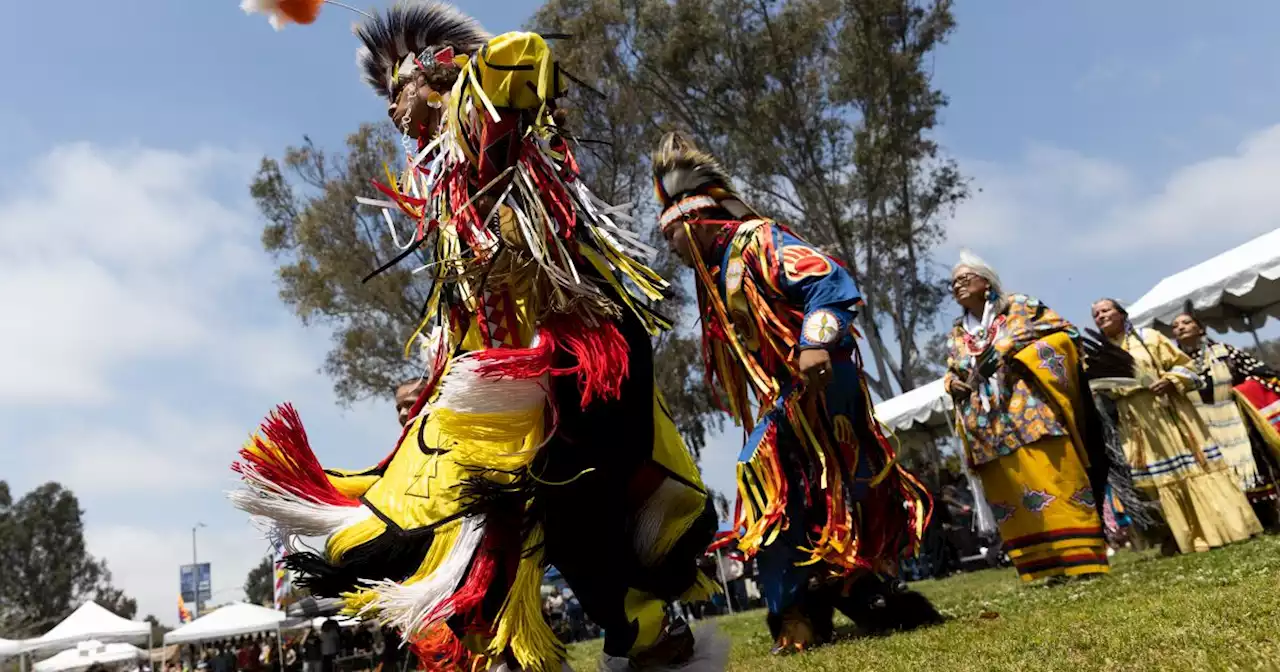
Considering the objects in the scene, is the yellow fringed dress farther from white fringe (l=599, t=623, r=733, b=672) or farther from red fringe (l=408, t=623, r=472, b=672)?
red fringe (l=408, t=623, r=472, b=672)

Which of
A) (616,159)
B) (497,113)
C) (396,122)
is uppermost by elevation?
(616,159)

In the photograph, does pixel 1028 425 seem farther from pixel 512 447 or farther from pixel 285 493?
pixel 285 493

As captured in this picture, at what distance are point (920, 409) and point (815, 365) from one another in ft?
30.6

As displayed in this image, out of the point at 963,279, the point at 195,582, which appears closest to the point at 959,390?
the point at 963,279

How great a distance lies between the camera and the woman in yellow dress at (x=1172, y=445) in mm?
5633

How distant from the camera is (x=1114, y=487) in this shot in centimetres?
539

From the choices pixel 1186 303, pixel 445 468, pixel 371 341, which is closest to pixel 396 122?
pixel 445 468

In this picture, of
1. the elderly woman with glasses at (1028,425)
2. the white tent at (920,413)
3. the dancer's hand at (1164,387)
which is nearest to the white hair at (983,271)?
the elderly woman with glasses at (1028,425)

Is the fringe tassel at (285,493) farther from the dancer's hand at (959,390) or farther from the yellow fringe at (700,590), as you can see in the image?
the dancer's hand at (959,390)

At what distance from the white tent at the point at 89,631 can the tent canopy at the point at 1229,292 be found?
22.3 m

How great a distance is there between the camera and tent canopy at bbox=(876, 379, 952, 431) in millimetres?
11648

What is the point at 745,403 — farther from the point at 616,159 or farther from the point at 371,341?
the point at 371,341

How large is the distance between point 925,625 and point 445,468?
2208 mm

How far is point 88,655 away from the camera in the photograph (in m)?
20.9
